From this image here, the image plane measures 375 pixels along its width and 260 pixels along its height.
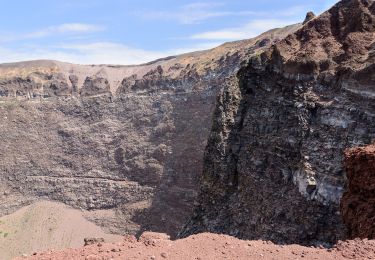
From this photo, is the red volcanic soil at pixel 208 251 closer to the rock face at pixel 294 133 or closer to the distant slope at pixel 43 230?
the rock face at pixel 294 133

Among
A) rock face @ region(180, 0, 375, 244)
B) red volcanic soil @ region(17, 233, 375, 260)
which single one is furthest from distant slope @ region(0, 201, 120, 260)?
red volcanic soil @ region(17, 233, 375, 260)

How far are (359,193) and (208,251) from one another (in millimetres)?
7409

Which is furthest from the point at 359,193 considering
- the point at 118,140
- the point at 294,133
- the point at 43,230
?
the point at 118,140

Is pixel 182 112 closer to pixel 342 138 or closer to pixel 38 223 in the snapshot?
pixel 38 223

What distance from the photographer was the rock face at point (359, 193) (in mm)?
15135

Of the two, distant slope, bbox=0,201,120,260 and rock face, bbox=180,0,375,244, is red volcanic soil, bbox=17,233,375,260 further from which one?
distant slope, bbox=0,201,120,260

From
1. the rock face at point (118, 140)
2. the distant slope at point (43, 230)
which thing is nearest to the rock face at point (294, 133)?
the rock face at point (118, 140)

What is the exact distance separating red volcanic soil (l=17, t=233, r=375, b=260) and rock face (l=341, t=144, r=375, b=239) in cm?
433

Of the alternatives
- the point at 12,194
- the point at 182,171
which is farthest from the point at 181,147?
the point at 12,194

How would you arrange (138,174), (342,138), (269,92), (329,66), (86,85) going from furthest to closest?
(86,85), (138,174), (269,92), (329,66), (342,138)

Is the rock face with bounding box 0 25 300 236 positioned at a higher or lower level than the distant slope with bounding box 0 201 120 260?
higher

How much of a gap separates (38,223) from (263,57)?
34.1 m

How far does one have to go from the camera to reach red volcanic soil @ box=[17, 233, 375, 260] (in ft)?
35.0

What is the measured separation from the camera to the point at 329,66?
26797 mm
